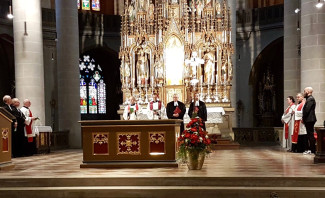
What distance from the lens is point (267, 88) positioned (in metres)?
23.8

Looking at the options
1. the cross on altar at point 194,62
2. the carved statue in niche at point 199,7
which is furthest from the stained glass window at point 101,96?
the carved statue in niche at point 199,7

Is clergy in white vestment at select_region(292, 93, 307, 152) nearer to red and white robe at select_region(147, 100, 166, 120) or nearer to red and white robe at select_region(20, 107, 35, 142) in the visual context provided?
red and white robe at select_region(147, 100, 166, 120)

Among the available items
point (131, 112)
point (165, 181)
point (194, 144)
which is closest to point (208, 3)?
point (131, 112)

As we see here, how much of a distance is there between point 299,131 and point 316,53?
2640 millimetres

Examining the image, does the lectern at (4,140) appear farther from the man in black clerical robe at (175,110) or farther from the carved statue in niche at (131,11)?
the carved statue in niche at (131,11)

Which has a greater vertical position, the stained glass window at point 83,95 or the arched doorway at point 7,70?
the arched doorway at point 7,70

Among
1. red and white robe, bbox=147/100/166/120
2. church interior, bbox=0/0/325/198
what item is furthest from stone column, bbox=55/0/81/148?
red and white robe, bbox=147/100/166/120

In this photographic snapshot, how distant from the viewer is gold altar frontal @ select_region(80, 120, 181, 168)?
30.1 ft

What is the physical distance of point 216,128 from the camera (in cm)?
1453

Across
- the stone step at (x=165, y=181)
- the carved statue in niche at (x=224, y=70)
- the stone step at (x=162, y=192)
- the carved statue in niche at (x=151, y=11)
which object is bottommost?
the stone step at (x=162, y=192)

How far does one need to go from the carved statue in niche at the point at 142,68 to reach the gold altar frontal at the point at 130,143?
660 cm

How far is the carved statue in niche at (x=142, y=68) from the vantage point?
15.8 meters

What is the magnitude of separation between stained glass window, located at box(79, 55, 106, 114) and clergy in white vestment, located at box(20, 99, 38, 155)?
44.9ft

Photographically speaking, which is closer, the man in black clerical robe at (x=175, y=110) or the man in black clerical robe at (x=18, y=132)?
the man in black clerical robe at (x=18, y=132)
